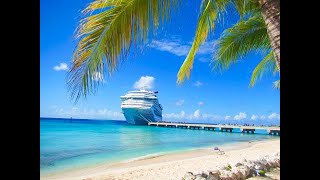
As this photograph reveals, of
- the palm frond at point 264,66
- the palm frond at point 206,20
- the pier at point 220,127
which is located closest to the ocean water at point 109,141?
the pier at point 220,127

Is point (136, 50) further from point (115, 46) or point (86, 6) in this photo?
point (86, 6)

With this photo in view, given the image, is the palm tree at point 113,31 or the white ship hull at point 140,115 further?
the white ship hull at point 140,115

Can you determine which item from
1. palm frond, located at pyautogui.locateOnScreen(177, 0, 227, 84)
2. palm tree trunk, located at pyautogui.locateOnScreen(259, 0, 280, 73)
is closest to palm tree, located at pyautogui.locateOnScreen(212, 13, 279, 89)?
palm frond, located at pyautogui.locateOnScreen(177, 0, 227, 84)

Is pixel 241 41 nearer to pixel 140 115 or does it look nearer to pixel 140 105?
pixel 140 105

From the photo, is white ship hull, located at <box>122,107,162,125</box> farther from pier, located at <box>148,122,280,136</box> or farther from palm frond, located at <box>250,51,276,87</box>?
palm frond, located at <box>250,51,276,87</box>

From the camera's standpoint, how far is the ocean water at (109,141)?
12.3m

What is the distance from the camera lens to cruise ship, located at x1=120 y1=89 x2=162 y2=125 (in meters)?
22.5

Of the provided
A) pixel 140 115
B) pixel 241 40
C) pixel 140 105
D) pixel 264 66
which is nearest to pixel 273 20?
pixel 241 40

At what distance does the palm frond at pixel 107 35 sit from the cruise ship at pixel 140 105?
69.0ft

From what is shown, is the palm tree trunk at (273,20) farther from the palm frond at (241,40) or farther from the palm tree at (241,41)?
the palm frond at (241,40)

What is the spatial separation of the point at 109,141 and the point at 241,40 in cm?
1700

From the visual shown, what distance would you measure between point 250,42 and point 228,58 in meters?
0.28
